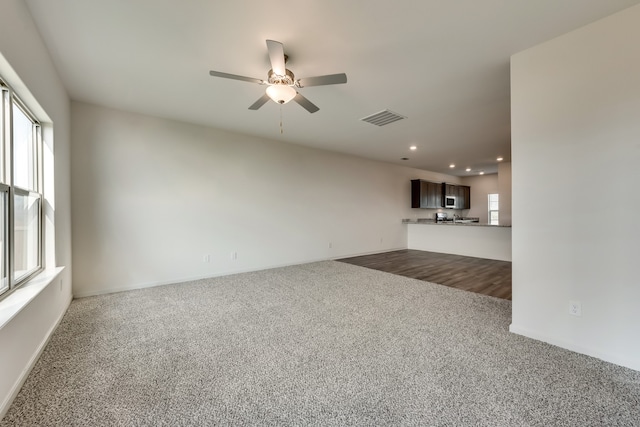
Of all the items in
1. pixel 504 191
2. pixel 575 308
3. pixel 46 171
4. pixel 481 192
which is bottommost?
pixel 575 308

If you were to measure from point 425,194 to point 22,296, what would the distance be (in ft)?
27.8

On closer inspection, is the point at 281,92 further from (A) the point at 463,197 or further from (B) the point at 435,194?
(A) the point at 463,197

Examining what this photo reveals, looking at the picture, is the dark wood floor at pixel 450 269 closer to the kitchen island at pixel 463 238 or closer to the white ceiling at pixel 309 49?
the kitchen island at pixel 463 238

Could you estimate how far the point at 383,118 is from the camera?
3.95 m

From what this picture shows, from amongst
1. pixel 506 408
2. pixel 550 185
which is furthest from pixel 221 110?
pixel 506 408

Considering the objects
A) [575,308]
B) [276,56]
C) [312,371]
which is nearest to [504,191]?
[575,308]

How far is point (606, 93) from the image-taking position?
194 cm

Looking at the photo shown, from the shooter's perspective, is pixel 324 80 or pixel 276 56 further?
pixel 324 80

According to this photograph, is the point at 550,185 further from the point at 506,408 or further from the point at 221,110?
the point at 221,110

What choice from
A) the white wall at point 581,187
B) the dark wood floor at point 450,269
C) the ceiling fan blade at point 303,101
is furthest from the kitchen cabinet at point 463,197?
the ceiling fan blade at point 303,101

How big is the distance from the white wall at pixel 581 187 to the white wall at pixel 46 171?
383cm

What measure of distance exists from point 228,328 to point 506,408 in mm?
2237

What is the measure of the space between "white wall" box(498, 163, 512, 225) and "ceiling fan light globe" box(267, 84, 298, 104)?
7431mm

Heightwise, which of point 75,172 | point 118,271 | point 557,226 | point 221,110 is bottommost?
point 118,271
